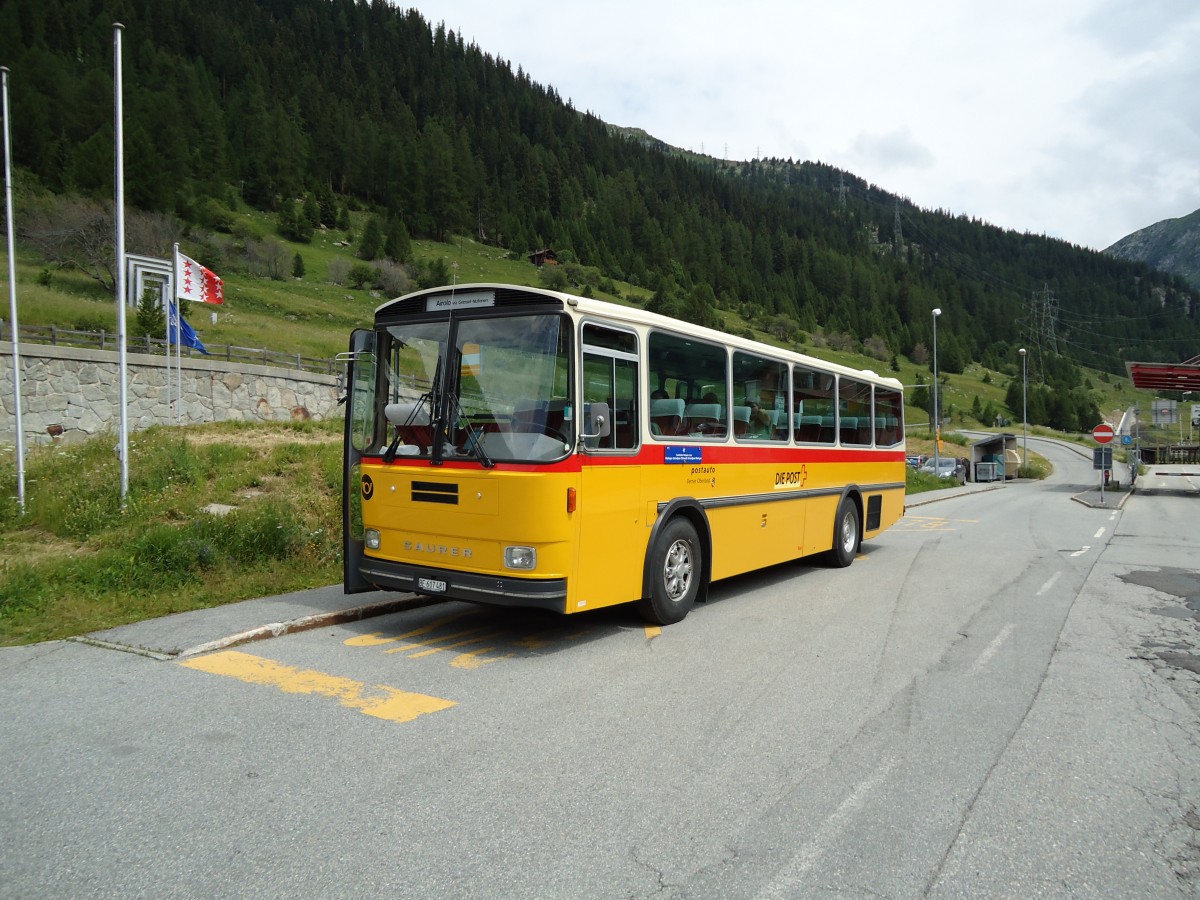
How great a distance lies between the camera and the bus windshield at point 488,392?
21.1 feet

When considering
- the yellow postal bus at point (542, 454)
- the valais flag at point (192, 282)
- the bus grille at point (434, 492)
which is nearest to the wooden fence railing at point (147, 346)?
the valais flag at point (192, 282)

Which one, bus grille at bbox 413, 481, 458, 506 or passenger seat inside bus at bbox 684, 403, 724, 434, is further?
passenger seat inside bus at bbox 684, 403, 724, 434

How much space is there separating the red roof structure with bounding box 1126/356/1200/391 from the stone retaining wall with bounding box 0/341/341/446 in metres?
40.2

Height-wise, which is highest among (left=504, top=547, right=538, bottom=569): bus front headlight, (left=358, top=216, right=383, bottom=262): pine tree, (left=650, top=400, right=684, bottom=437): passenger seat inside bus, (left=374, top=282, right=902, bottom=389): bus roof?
(left=358, top=216, right=383, bottom=262): pine tree

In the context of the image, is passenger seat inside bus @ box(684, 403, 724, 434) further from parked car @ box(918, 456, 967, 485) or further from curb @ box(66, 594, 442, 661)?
parked car @ box(918, 456, 967, 485)

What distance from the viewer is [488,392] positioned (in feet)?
21.9

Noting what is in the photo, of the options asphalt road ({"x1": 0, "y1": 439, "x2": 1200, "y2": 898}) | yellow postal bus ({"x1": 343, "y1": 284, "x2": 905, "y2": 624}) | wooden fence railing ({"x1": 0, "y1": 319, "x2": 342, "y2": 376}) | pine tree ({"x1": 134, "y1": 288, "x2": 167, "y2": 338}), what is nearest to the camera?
asphalt road ({"x1": 0, "y1": 439, "x2": 1200, "y2": 898})

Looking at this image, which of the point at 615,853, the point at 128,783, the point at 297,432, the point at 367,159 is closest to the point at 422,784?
the point at 615,853

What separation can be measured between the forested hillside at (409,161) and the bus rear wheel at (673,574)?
73.1 meters

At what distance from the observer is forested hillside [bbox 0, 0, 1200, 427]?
87875 mm

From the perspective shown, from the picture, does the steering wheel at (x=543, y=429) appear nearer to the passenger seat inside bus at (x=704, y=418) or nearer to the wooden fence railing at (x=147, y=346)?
the passenger seat inside bus at (x=704, y=418)

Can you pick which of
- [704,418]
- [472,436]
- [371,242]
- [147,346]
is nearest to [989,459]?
[147,346]

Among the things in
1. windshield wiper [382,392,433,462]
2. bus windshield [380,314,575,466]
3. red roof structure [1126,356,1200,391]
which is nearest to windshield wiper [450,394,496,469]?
bus windshield [380,314,575,466]

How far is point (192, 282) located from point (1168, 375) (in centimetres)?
4745
